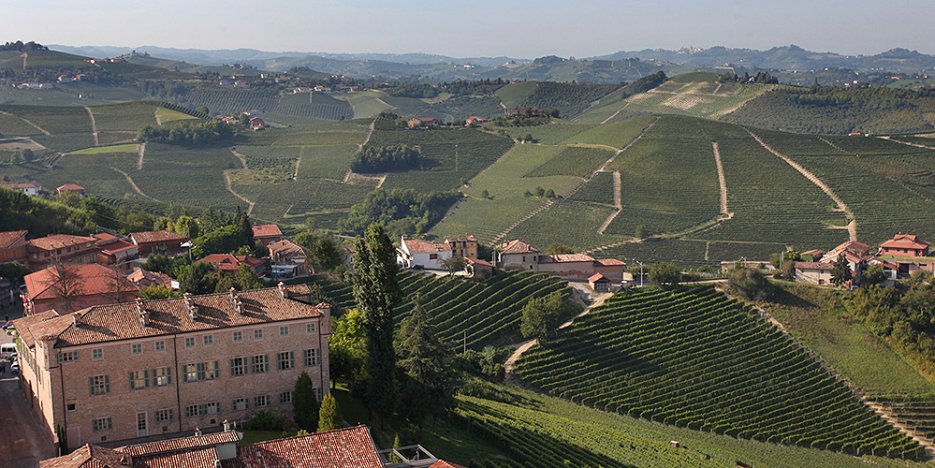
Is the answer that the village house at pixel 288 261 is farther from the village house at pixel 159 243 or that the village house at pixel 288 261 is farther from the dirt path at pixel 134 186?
the dirt path at pixel 134 186

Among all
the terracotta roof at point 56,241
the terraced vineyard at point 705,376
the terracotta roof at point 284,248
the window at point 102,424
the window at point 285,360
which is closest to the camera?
the window at point 102,424

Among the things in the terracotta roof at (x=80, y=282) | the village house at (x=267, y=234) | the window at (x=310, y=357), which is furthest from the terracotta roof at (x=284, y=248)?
the window at (x=310, y=357)

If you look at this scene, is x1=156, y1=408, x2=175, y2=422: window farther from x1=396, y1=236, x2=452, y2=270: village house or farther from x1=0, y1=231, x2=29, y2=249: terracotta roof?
x1=396, y1=236, x2=452, y2=270: village house

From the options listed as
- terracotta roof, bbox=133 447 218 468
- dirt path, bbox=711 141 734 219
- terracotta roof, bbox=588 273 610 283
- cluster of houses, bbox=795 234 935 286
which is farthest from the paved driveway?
dirt path, bbox=711 141 734 219

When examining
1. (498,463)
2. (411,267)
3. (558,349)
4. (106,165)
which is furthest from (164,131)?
(498,463)

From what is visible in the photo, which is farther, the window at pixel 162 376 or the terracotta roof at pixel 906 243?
the terracotta roof at pixel 906 243

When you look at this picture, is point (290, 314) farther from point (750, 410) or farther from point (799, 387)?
point (799, 387)
